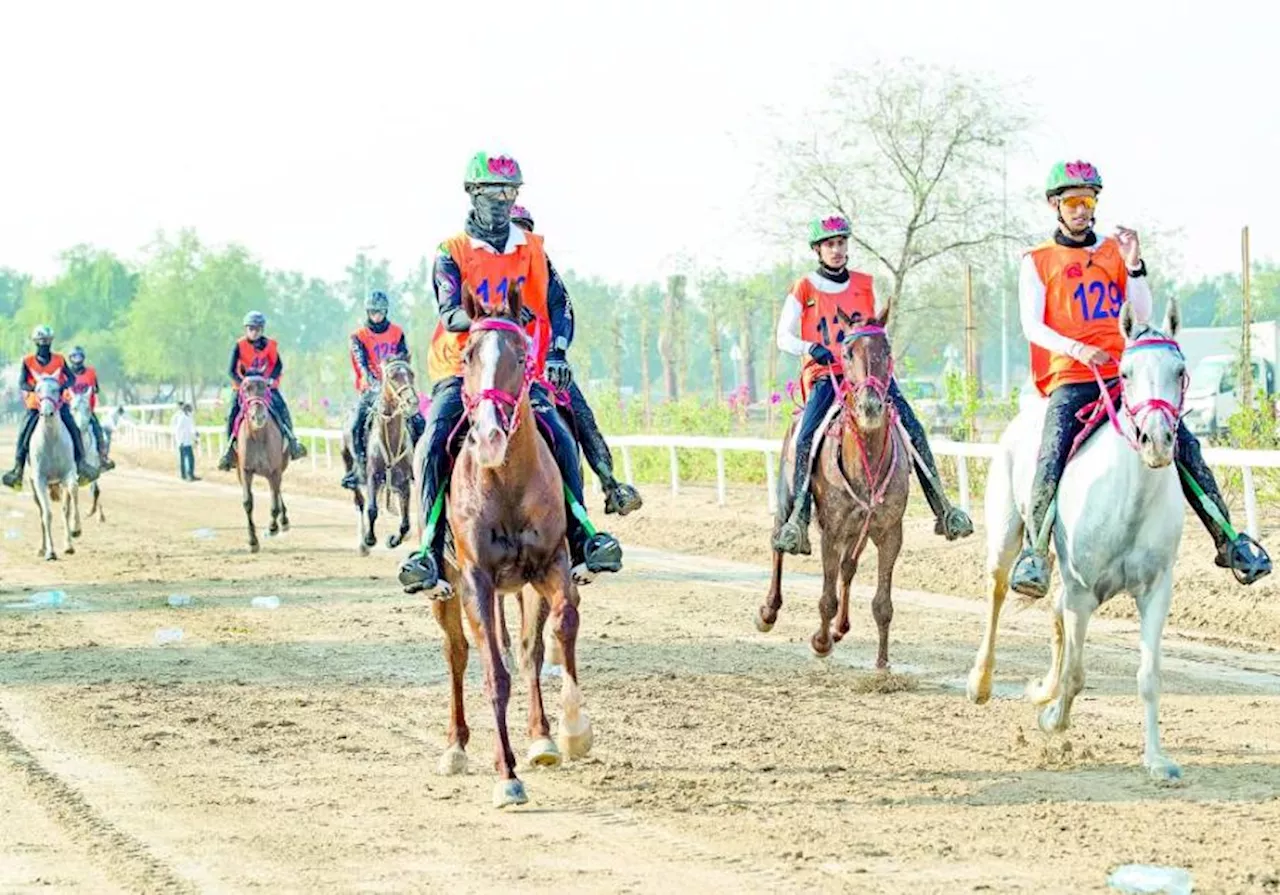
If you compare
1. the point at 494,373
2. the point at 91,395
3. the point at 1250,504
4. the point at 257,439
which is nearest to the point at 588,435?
the point at 494,373

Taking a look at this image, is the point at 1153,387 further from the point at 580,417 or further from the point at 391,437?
the point at 391,437

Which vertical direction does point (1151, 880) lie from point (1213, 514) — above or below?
below

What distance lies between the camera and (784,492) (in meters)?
13.7

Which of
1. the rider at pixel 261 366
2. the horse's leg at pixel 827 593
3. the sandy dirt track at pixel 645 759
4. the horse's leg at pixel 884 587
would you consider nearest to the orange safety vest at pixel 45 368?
the rider at pixel 261 366

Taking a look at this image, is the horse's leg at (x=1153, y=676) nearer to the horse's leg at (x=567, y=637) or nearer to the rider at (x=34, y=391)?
the horse's leg at (x=567, y=637)

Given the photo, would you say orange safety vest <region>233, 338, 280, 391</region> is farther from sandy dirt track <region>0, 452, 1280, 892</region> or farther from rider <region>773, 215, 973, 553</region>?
rider <region>773, 215, 973, 553</region>

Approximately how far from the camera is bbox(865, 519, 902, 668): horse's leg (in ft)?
41.2

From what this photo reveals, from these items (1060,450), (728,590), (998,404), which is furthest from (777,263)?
(1060,450)

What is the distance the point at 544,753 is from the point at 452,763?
707 mm

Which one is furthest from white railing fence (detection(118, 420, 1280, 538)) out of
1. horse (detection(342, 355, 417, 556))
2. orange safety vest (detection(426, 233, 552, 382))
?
orange safety vest (detection(426, 233, 552, 382))

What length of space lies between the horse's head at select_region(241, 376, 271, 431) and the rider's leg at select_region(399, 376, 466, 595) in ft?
50.4

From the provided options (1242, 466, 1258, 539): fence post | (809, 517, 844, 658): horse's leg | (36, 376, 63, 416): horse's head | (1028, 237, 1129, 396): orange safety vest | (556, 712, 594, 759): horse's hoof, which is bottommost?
(556, 712, 594, 759): horse's hoof

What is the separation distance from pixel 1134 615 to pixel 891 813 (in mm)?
8042

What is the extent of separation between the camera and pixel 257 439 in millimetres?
25141
